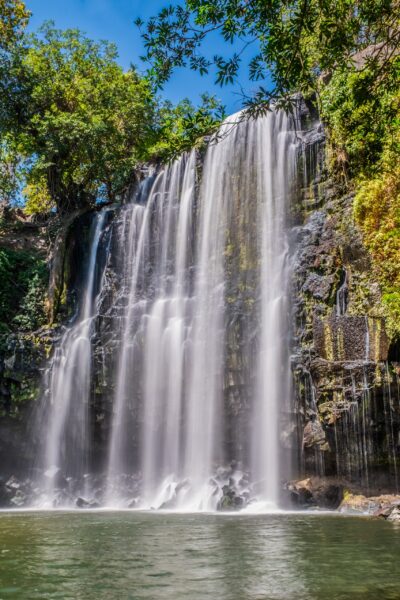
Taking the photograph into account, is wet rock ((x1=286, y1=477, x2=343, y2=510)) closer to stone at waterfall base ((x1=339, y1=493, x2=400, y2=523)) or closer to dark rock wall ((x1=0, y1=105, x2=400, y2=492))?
dark rock wall ((x1=0, y1=105, x2=400, y2=492))

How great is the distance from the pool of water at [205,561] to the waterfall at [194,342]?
535cm

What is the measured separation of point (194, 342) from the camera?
18828mm

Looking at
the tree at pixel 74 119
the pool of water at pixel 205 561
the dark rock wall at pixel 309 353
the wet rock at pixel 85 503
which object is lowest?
the wet rock at pixel 85 503

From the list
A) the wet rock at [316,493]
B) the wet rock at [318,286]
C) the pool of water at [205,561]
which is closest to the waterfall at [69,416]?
the wet rock at [316,493]

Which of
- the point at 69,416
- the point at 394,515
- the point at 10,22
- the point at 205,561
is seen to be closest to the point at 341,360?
the point at 394,515

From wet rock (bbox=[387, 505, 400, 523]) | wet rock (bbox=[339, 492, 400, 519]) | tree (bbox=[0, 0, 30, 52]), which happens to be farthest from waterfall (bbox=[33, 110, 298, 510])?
tree (bbox=[0, 0, 30, 52])

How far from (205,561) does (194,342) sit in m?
11.8

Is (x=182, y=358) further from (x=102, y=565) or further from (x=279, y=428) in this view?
(x=102, y=565)

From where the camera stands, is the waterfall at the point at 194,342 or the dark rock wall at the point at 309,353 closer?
the dark rock wall at the point at 309,353

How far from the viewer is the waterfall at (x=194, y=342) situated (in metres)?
16.9

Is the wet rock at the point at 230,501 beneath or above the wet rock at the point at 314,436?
beneath

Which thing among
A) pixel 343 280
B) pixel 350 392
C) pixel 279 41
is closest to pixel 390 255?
pixel 343 280

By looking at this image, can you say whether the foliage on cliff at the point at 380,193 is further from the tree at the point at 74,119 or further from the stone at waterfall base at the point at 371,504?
the tree at the point at 74,119

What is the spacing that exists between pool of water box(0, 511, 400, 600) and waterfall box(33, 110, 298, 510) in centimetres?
535
